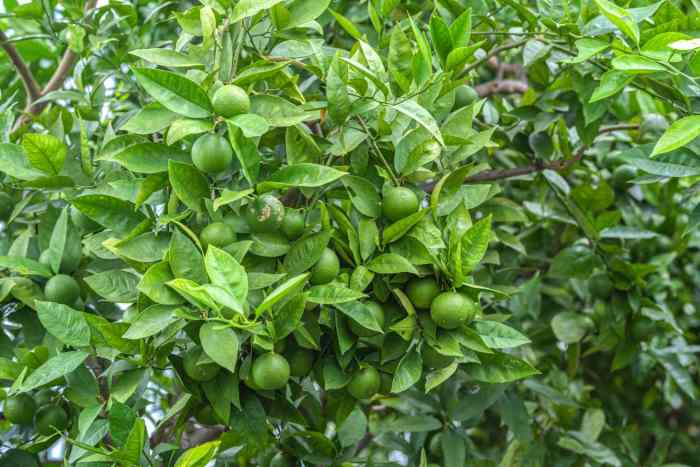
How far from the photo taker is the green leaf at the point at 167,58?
3.26 ft

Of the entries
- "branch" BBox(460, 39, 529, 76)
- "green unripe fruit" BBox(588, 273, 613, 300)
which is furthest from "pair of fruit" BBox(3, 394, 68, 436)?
"green unripe fruit" BBox(588, 273, 613, 300)

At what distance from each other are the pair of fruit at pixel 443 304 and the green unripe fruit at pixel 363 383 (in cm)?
10

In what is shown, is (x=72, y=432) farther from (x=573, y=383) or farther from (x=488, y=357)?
(x=573, y=383)

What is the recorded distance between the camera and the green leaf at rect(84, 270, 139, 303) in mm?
975

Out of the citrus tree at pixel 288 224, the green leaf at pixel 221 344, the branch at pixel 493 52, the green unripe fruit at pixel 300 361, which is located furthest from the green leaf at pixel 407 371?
the branch at pixel 493 52

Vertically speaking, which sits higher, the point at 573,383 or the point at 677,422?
the point at 573,383

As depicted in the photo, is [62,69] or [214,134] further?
[62,69]

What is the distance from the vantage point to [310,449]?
4.03ft

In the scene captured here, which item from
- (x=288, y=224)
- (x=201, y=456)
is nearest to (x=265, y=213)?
(x=288, y=224)

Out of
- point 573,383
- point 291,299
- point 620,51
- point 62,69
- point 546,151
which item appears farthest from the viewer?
point 573,383

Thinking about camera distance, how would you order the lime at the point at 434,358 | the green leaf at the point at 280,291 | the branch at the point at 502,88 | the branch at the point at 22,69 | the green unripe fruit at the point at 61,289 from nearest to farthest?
the green leaf at the point at 280,291 → the lime at the point at 434,358 → the green unripe fruit at the point at 61,289 → the branch at the point at 22,69 → the branch at the point at 502,88

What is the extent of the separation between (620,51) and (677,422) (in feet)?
6.03

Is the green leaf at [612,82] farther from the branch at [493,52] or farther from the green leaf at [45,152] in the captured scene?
the green leaf at [45,152]

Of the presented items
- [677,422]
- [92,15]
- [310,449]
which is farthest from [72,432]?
[677,422]
